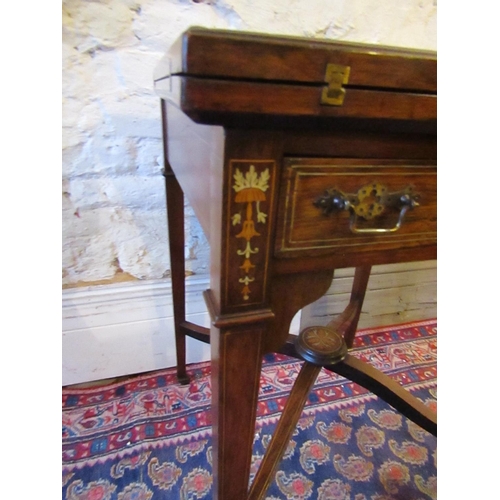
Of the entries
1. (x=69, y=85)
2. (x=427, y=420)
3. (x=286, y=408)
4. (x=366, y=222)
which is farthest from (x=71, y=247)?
(x=427, y=420)

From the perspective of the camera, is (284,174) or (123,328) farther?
(123,328)

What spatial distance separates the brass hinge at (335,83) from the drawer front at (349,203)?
0.06m

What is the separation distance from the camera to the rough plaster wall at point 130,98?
0.70 m

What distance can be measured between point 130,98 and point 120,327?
1.86 feet

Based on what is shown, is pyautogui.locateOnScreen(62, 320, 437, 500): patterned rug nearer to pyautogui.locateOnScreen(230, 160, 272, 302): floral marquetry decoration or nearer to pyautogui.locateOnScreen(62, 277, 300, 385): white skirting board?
pyautogui.locateOnScreen(62, 277, 300, 385): white skirting board

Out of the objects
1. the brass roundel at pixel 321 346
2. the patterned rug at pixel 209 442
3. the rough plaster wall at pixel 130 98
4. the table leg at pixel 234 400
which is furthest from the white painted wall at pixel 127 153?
the table leg at pixel 234 400

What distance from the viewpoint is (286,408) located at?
2.01ft

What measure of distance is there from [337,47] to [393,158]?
4.9 inches

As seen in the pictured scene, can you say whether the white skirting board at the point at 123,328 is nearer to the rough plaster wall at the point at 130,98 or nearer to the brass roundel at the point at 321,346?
the rough plaster wall at the point at 130,98

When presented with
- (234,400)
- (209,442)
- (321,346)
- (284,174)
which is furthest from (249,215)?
(209,442)

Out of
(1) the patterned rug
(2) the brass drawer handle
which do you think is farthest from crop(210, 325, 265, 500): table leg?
(1) the patterned rug

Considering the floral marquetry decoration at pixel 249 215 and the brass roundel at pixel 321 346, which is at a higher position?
the floral marquetry decoration at pixel 249 215

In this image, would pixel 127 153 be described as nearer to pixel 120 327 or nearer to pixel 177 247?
pixel 177 247

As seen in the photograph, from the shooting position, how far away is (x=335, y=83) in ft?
0.86
